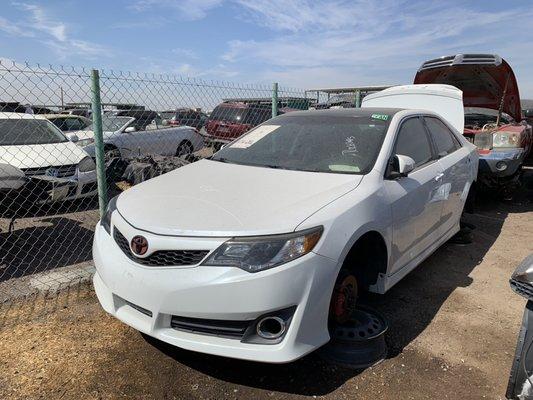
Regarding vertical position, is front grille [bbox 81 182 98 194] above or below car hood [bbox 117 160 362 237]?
below

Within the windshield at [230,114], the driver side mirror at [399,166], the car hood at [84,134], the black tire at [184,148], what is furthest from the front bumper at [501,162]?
the car hood at [84,134]

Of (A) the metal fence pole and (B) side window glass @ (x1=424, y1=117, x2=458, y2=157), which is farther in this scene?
(B) side window glass @ (x1=424, y1=117, x2=458, y2=157)

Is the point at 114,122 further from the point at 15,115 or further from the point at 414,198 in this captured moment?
the point at 414,198

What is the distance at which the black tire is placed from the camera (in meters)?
11.1

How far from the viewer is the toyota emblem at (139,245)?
2443 millimetres

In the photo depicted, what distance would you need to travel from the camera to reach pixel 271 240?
2.31 meters

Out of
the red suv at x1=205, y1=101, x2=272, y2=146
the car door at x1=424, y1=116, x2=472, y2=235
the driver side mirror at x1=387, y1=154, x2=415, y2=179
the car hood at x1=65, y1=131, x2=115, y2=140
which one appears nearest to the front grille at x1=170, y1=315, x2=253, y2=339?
the driver side mirror at x1=387, y1=154, x2=415, y2=179

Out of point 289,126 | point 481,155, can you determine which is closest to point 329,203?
point 289,126

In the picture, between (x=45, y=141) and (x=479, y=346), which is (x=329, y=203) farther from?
(x=45, y=141)

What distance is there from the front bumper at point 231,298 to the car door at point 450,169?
2.15m

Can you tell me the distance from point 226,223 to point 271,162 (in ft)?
4.14

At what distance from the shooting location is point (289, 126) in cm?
397

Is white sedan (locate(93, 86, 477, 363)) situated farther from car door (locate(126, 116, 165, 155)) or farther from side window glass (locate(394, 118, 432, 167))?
car door (locate(126, 116, 165, 155))

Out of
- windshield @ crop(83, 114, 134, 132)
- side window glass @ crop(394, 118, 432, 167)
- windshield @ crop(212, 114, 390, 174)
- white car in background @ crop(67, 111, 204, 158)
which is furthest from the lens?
windshield @ crop(83, 114, 134, 132)
